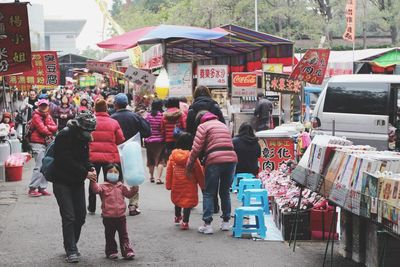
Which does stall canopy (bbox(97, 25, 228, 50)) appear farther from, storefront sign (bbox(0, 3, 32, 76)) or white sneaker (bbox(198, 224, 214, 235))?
white sneaker (bbox(198, 224, 214, 235))

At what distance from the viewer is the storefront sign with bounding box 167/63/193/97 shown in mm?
20703

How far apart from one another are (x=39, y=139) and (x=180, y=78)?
25.6 ft

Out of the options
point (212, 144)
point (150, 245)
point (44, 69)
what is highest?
point (44, 69)

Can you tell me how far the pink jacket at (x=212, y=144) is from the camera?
9.97 meters

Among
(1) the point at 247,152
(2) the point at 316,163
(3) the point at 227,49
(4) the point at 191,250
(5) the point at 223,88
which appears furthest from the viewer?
(3) the point at 227,49

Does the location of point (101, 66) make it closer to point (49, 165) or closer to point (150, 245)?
point (150, 245)

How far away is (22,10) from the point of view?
32.7ft

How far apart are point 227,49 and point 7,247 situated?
1640cm

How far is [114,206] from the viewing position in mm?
8492

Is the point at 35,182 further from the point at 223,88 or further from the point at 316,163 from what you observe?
the point at 223,88

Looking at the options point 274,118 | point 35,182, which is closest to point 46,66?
point 274,118

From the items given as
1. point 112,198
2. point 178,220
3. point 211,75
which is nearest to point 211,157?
point 178,220

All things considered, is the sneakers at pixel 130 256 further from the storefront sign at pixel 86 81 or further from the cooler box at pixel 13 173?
the storefront sign at pixel 86 81

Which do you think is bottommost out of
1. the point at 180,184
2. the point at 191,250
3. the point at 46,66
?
the point at 191,250
